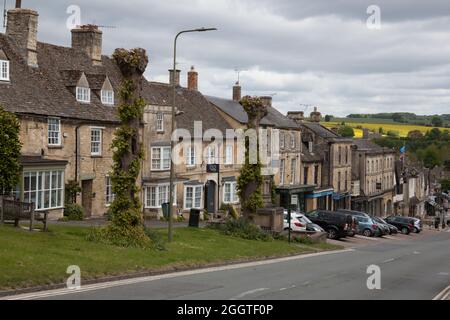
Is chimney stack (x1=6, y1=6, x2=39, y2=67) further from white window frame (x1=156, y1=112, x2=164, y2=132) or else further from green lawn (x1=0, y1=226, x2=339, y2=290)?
green lawn (x1=0, y1=226, x2=339, y2=290)

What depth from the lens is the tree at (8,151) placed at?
25.9m

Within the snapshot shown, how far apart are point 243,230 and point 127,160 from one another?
11.5m

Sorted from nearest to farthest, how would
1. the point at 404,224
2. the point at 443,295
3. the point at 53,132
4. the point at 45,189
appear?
the point at 443,295
the point at 45,189
the point at 53,132
the point at 404,224

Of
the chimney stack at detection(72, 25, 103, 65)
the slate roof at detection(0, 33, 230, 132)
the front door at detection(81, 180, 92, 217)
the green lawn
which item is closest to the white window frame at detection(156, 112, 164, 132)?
the slate roof at detection(0, 33, 230, 132)

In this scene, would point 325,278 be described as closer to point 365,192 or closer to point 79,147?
point 79,147

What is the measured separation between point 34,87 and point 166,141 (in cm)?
1216

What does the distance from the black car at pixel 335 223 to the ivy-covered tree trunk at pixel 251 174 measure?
10.1m

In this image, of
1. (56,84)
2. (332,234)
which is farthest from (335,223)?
(56,84)

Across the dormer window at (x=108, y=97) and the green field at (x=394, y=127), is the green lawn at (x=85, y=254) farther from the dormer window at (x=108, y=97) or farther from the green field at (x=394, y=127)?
the green field at (x=394, y=127)

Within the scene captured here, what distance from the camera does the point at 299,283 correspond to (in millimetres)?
21719

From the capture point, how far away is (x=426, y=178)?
4865 inches

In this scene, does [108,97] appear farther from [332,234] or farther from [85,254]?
[85,254]
